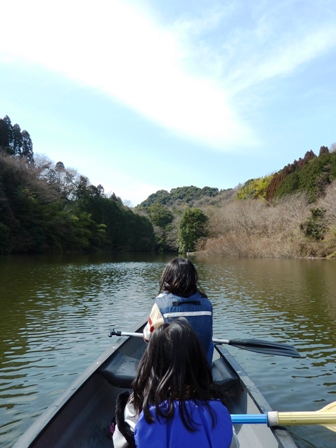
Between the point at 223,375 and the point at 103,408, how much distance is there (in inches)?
43.7

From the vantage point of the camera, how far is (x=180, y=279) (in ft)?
A: 9.43

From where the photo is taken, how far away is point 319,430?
11.9 feet

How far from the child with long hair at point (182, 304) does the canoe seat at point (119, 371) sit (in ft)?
2.65

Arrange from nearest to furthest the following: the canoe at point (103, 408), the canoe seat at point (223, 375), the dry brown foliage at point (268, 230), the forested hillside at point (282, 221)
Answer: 1. the canoe at point (103, 408)
2. the canoe seat at point (223, 375)
3. the dry brown foliage at point (268, 230)
4. the forested hillside at point (282, 221)

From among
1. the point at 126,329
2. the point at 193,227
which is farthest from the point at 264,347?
the point at 193,227

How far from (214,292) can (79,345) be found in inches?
250

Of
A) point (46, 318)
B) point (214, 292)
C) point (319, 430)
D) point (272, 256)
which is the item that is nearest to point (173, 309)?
point (319, 430)

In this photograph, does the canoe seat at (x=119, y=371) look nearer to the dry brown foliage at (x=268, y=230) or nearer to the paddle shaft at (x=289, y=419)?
the paddle shaft at (x=289, y=419)

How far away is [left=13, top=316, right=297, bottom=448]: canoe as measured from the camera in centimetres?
244

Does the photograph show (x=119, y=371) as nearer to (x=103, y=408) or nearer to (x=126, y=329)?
(x=103, y=408)

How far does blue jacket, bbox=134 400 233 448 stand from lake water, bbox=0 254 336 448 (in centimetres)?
235

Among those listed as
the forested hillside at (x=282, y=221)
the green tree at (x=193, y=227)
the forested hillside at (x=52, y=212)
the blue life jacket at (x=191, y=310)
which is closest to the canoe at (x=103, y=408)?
the blue life jacket at (x=191, y=310)

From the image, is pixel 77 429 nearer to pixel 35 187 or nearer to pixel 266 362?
pixel 266 362

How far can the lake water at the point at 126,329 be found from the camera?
14.3 feet
